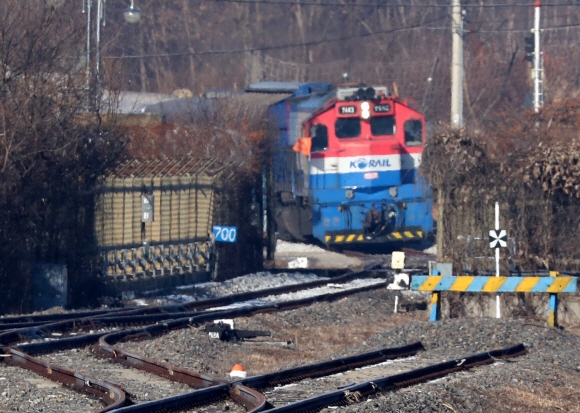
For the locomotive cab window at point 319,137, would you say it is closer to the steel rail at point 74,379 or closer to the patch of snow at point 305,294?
the patch of snow at point 305,294

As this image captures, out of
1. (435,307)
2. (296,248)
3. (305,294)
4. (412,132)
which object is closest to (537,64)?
(412,132)

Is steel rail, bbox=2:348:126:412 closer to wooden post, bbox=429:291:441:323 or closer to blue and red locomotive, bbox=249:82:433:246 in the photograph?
wooden post, bbox=429:291:441:323

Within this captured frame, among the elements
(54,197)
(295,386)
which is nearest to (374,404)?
(295,386)

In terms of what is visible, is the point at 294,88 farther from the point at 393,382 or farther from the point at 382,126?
the point at 393,382

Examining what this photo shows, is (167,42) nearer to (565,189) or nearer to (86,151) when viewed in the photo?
(86,151)

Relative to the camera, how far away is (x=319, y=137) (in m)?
22.4

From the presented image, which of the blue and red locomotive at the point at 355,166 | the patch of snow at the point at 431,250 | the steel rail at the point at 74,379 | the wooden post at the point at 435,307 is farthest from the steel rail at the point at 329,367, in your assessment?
the patch of snow at the point at 431,250

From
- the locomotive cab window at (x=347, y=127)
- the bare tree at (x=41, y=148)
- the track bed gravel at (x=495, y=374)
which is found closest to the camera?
the track bed gravel at (x=495, y=374)

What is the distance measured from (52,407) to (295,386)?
2236 mm

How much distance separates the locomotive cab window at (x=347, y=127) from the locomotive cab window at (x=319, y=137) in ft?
1.02

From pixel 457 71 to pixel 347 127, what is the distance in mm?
4039

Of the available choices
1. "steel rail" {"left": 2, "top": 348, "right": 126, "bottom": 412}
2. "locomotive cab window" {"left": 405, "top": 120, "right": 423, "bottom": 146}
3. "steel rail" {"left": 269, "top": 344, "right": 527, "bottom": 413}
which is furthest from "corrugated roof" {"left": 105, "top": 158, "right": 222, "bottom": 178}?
"steel rail" {"left": 269, "top": 344, "right": 527, "bottom": 413}

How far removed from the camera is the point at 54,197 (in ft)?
54.4

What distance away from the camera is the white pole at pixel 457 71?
24609mm
